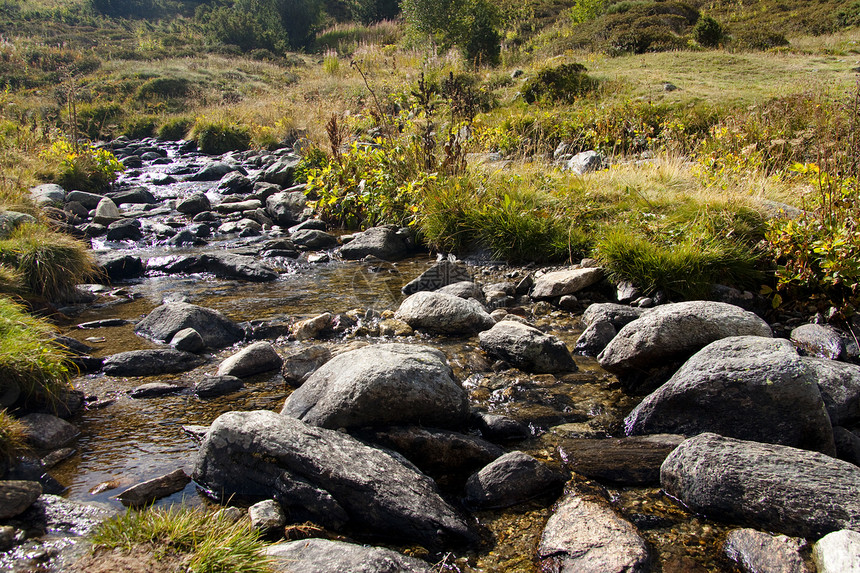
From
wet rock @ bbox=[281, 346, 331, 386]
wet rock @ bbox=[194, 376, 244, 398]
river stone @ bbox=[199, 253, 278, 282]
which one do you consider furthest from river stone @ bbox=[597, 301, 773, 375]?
river stone @ bbox=[199, 253, 278, 282]

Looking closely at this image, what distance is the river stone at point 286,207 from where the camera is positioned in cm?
1044

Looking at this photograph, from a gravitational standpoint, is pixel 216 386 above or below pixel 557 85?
below

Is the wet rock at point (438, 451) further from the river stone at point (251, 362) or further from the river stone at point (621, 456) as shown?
the river stone at point (251, 362)

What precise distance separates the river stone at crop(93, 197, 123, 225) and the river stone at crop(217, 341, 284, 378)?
7306 mm

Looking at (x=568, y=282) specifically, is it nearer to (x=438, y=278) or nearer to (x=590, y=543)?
(x=438, y=278)

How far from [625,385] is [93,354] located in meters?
4.74

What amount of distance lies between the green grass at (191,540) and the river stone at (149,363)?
2.36 metres

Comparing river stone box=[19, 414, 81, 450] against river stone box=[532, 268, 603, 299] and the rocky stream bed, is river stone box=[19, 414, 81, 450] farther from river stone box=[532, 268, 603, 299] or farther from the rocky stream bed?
river stone box=[532, 268, 603, 299]

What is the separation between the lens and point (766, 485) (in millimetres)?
2561

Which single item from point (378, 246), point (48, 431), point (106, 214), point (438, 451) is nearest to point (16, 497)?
point (48, 431)

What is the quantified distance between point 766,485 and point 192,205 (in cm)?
1114

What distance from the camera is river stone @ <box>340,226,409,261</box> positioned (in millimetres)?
8055

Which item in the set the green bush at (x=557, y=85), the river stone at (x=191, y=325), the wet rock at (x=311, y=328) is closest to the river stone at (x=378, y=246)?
the wet rock at (x=311, y=328)

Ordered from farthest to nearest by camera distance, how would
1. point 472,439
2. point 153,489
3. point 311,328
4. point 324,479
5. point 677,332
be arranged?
point 311,328, point 677,332, point 472,439, point 153,489, point 324,479
